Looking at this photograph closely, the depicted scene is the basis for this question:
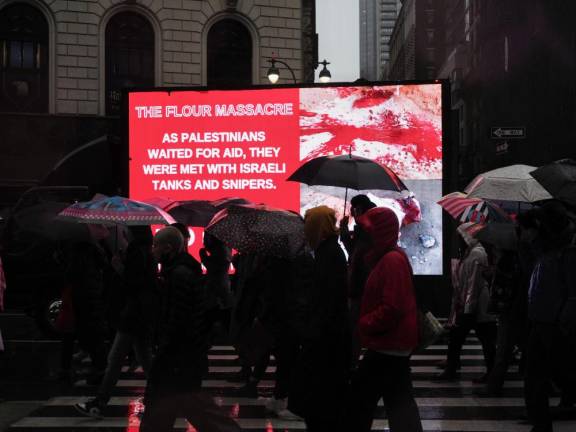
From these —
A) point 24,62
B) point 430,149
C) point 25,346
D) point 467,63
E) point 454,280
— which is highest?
point 467,63

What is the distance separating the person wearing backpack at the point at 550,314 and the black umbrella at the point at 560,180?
0.45m

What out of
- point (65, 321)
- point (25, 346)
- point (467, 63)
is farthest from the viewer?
point (467, 63)

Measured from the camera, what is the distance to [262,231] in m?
8.05

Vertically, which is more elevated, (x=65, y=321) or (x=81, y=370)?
(x=65, y=321)

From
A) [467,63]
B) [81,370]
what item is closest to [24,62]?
[81,370]

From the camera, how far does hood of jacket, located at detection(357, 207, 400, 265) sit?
6012mm

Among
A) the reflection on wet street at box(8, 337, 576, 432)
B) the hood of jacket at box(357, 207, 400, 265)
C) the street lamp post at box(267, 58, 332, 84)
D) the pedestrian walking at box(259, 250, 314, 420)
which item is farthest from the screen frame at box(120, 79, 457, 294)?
the hood of jacket at box(357, 207, 400, 265)

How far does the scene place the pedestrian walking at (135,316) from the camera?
8438mm

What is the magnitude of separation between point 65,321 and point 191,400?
482 cm

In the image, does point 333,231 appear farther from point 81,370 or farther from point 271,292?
point 81,370

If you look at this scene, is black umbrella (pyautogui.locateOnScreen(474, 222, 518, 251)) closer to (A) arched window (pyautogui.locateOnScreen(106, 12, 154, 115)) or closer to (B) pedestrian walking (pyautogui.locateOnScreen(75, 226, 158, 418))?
(B) pedestrian walking (pyautogui.locateOnScreen(75, 226, 158, 418))

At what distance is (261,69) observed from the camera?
29.4m

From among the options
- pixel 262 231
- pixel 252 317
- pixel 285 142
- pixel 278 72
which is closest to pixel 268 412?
pixel 252 317

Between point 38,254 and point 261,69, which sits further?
point 261,69
